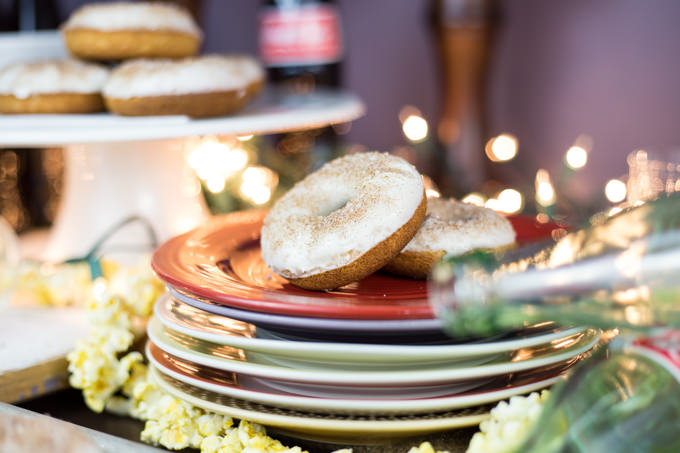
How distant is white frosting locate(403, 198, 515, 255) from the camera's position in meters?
0.47

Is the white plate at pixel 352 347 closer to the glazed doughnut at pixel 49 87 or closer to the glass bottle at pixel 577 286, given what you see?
the glass bottle at pixel 577 286

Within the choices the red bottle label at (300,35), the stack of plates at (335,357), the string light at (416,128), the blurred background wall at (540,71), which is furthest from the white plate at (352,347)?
the blurred background wall at (540,71)

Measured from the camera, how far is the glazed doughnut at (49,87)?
70 centimetres

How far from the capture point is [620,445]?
302mm

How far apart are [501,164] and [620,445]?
1.29m

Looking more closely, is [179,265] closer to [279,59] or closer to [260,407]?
[260,407]

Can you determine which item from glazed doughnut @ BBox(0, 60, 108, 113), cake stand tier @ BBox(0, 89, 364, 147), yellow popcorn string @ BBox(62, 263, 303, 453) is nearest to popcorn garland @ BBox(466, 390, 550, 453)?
yellow popcorn string @ BBox(62, 263, 303, 453)

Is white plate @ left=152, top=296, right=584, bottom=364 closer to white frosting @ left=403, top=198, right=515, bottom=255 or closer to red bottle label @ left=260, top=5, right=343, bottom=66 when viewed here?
white frosting @ left=403, top=198, right=515, bottom=255

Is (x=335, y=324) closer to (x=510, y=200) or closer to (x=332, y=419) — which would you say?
(x=332, y=419)

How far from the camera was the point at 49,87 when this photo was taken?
2.33 feet

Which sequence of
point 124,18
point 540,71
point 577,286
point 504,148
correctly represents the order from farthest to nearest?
point 540,71
point 504,148
point 124,18
point 577,286

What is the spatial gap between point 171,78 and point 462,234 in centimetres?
37

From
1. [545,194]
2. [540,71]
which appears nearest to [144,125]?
[545,194]

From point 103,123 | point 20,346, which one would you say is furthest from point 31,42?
point 20,346
